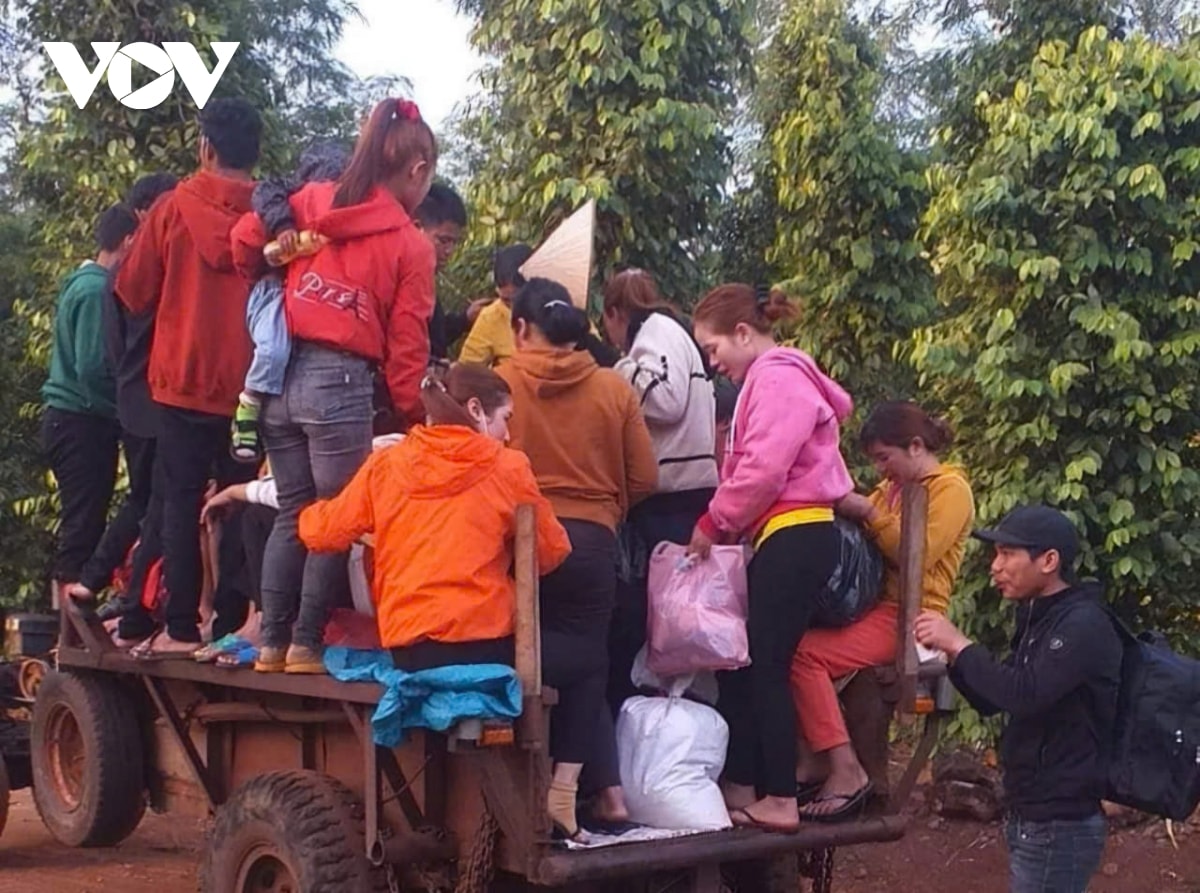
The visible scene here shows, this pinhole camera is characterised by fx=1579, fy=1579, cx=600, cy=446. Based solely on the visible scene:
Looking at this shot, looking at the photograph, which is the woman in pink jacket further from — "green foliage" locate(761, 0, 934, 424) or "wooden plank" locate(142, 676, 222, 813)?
"green foliage" locate(761, 0, 934, 424)

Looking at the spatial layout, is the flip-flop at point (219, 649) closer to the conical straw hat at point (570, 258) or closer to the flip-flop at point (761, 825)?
the conical straw hat at point (570, 258)

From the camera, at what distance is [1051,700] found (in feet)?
13.3

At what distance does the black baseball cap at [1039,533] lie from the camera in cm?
419

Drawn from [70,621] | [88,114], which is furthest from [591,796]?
[88,114]

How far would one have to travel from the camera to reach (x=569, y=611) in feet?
14.9

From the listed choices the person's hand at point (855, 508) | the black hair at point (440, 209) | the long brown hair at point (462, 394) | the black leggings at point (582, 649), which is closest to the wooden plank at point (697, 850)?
the black leggings at point (582, 649)

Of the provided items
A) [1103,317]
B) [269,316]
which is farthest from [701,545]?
[1103,317]

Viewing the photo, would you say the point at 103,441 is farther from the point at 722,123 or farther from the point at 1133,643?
the point at 722,123

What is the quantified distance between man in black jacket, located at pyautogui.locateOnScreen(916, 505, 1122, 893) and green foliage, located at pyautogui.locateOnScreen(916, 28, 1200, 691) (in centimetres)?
361

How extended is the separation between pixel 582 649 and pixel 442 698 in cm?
57

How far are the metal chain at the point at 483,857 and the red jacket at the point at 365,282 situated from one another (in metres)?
1.35

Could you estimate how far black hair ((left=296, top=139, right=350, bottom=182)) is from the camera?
Answer: 5113mm

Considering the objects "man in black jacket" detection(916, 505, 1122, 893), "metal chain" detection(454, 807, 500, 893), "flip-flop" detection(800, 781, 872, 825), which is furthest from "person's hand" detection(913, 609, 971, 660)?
"metal chain" detection(454, 807, 500, 893)

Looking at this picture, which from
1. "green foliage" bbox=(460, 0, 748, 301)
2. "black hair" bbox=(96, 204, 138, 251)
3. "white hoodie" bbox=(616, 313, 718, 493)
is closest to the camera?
"white hoodie" bbox=(616, 313, 718, 493)
